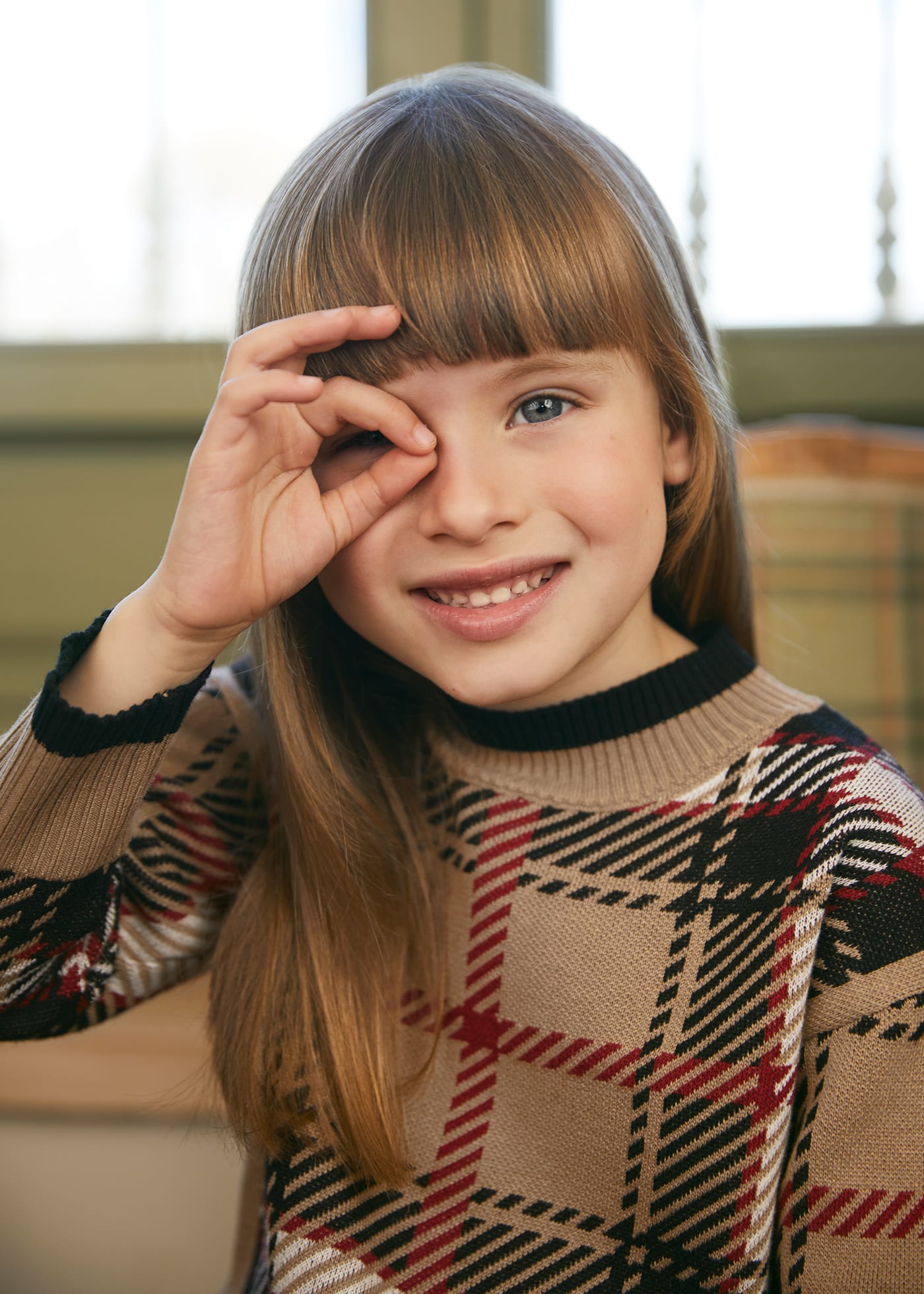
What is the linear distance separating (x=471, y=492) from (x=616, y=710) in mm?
249

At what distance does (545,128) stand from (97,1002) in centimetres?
75

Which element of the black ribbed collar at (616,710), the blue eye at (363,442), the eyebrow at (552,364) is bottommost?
the black ribbed collar at (616,710)

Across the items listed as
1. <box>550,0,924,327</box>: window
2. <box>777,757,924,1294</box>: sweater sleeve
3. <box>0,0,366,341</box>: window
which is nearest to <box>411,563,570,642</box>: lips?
<box>777,757,924,1294</box>: sweater sleeve

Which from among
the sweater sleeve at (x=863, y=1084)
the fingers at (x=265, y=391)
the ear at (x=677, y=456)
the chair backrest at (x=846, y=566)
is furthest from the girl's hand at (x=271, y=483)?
the chair backrest at (x=846, y=566)

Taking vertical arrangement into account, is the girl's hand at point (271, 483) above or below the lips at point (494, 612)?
above

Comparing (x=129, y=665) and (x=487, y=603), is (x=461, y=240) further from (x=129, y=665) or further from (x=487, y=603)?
(x=129, y=665)

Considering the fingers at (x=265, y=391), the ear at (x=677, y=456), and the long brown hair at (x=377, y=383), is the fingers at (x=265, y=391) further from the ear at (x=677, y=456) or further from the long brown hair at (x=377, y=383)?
the ear at (x=677, y=456)

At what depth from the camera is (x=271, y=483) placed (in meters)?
0.78

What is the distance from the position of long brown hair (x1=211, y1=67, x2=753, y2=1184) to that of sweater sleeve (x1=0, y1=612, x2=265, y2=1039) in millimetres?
52

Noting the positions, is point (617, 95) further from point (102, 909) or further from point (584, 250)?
point (102, 909)

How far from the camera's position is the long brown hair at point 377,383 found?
710 millimetres

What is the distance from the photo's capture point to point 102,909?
2.68 feet

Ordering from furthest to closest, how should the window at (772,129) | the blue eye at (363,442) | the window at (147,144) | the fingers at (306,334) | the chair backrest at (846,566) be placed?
the window at (147,144), the window at (772,129), the chair backrest at (846,566), the blue eye at (363,442), the fingers at (306,334)

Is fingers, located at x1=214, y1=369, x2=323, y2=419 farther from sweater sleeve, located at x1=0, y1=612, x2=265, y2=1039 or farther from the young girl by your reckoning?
sweater sleeve, located at x1=0, y1=612, x2=265, y2=1039
